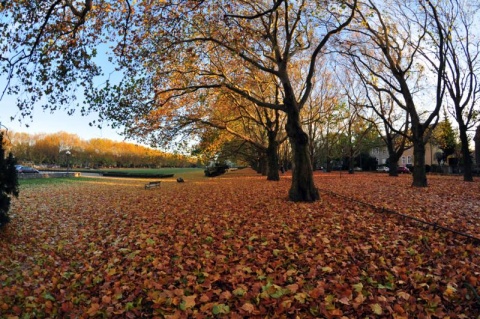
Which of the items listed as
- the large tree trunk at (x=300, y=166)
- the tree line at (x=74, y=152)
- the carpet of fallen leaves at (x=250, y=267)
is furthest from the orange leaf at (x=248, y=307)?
the tree line at (x=74, y=152)

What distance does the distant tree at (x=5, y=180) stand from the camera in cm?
772

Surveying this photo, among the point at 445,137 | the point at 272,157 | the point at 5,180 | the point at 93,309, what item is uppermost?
the point at 445,137

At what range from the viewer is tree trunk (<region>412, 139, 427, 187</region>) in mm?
15734

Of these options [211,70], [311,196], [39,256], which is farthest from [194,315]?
[211,70]

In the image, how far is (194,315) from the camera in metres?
3.27

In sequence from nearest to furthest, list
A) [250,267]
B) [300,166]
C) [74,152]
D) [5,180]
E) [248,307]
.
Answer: [248,307]
[250,267]
[5,180]
[300,166]
[74,152]

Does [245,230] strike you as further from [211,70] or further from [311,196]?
[211,70]

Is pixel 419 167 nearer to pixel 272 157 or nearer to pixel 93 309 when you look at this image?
pixel 272 157

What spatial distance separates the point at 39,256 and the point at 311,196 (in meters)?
8.14

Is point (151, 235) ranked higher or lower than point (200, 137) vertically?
lower

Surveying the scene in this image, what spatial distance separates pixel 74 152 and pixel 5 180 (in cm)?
10006

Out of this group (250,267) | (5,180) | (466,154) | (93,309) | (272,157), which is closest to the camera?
(93,309)

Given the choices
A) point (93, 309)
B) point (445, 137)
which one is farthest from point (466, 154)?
point (93, 309)

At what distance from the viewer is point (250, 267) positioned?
4539 millimetres
